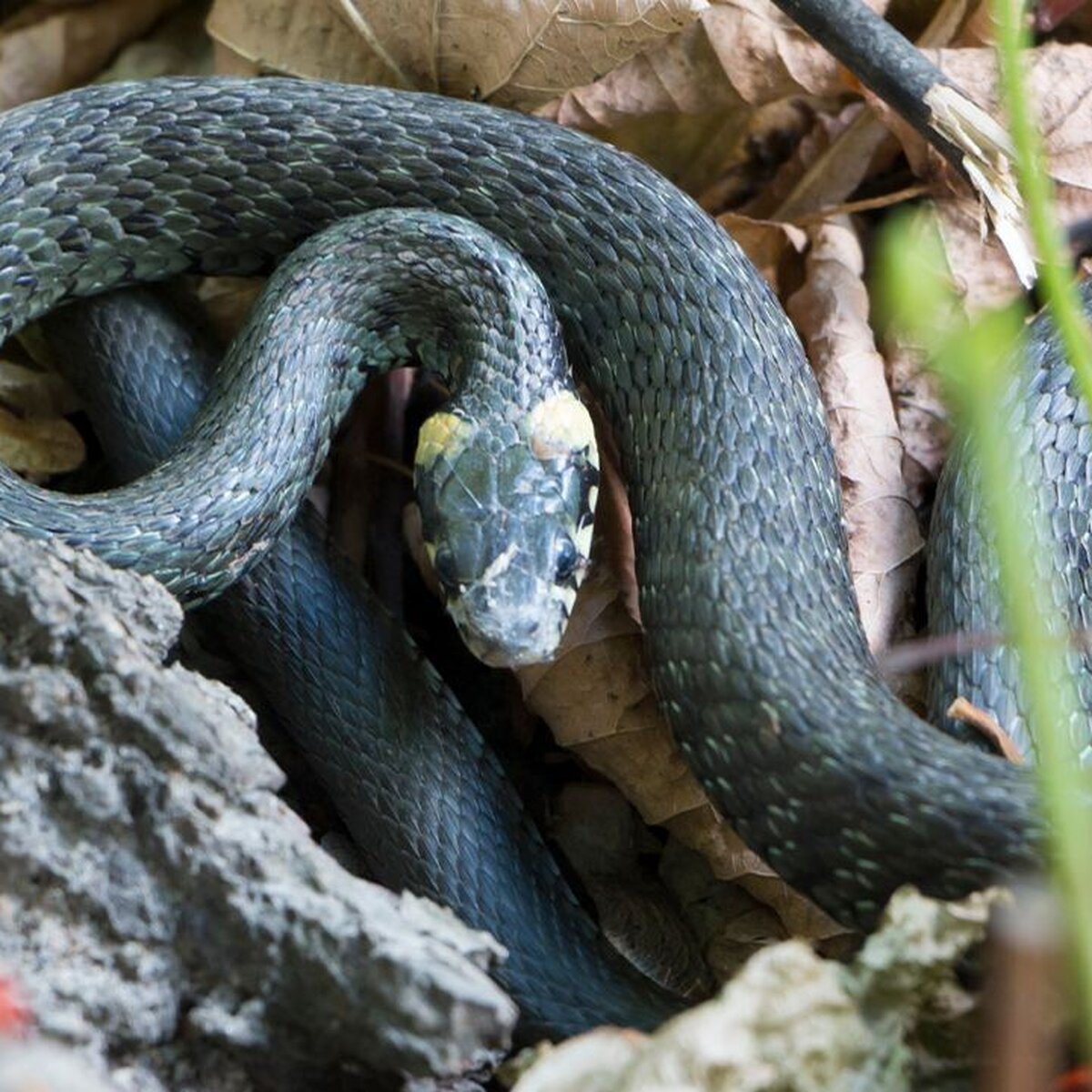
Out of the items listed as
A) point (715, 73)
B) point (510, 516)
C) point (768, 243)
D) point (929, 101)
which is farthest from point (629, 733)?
point (715, 73)

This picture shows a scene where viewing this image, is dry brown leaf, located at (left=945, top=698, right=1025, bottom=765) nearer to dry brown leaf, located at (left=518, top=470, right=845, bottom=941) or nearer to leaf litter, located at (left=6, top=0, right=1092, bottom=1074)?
leaf litter, located at (left=6, top=0, right=1092, bottom=1074)

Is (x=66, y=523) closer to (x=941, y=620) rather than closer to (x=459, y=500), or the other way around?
(x=459, y=500)

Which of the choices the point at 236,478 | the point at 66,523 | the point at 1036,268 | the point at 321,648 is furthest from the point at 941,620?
the point at 66,523

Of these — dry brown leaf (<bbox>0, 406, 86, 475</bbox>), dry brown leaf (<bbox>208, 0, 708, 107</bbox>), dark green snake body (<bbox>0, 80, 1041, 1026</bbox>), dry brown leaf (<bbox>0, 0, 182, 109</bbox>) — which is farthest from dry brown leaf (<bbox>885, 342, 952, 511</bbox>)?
dry brown leaf (<bbox>0, 0, 182, 109</bbox>)


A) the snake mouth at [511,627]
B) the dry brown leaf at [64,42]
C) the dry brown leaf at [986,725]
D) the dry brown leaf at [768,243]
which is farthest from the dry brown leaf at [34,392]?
the dry brown leaf at [986,725]

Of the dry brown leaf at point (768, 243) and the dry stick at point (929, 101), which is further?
the dry brown leaf at point (768, 243)

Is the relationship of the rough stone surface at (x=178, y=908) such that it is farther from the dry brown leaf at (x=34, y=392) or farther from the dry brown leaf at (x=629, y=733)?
the dry brown leaf at (x=34, y=392)
